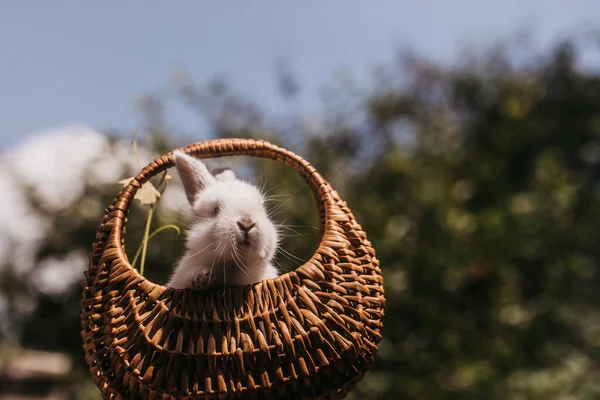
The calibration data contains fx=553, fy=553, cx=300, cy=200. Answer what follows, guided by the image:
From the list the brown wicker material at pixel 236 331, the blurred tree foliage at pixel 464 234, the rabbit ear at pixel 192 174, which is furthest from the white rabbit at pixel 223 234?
the blurred tree foliage at pixel 464 234

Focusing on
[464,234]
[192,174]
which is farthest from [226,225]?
[464,234]

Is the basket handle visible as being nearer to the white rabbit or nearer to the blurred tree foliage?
the white rabbit

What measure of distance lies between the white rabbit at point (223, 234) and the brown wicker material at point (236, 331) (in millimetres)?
105

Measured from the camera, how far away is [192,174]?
4.20 ft

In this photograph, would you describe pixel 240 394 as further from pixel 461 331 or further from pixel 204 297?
pixel 461 331

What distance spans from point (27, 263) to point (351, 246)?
3462 millimetres

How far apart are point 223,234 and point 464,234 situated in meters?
2.39

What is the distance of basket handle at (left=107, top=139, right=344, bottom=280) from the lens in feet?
3.90

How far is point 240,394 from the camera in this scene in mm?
955

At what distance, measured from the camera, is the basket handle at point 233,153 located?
1188mm

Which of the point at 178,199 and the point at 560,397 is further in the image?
the point at 560,397

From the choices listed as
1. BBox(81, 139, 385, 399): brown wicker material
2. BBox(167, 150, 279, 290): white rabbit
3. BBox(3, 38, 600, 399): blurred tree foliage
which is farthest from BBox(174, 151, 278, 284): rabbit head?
BBox(3, 38, 600, 399): blurred tree foliage

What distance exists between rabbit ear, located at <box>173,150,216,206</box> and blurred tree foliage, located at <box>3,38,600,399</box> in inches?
59.3

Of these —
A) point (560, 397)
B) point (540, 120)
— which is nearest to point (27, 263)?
point (560, 397)
